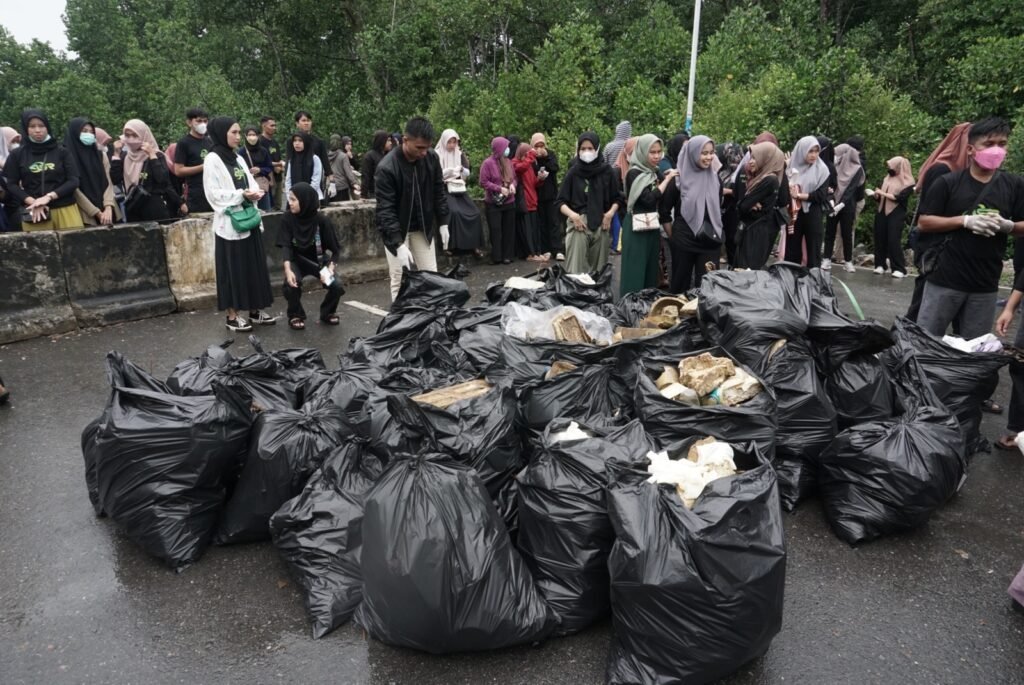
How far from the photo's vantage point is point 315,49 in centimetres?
2647

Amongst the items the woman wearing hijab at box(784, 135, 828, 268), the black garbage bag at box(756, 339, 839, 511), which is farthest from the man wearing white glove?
the woman wearing hijab at box(784, 135, 828, 268)

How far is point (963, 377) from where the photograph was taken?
424 centimetres

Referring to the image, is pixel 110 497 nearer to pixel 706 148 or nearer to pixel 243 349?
pixel 243 349

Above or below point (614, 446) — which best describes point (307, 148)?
above

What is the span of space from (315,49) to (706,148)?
77.4ft

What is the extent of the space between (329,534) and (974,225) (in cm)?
397

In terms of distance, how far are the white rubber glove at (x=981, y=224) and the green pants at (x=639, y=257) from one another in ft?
9.08

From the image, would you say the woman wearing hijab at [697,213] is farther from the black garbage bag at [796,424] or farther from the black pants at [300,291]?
the black pants at [300,291]

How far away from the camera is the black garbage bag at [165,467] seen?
328cm

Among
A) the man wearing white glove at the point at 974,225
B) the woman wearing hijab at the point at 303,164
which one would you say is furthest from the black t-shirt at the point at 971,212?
the woman wearing hijab at the point at 303,164

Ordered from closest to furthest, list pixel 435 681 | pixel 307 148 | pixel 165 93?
1. pixel 435 681
2. pixel 307 148
3. pixel 165 93

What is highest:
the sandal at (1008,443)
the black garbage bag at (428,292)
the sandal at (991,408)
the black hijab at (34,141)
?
the black hijab at (34,141)

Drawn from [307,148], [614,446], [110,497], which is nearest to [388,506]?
[614,446]

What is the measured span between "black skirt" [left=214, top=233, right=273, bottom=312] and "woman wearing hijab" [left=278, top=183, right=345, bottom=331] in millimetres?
231
